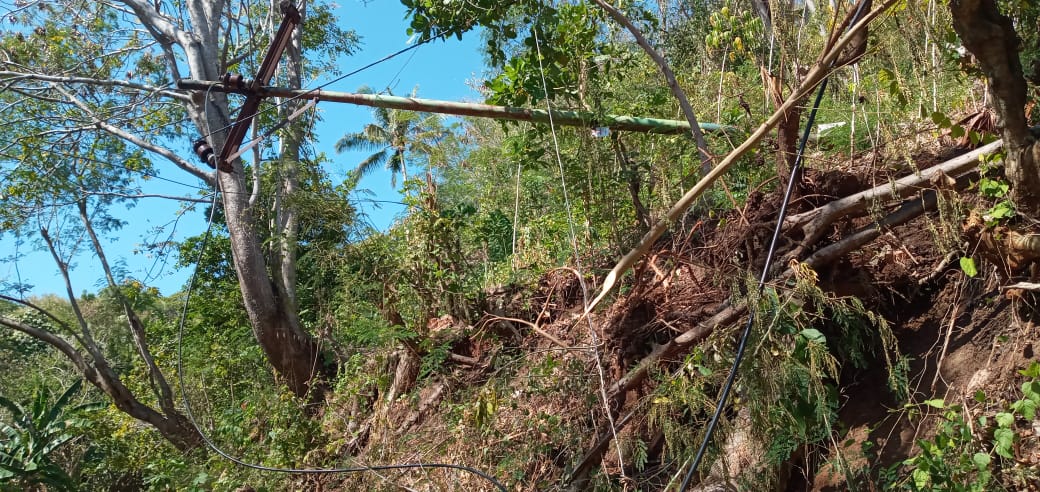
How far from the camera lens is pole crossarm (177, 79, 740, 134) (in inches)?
159

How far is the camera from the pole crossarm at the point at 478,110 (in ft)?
13.2

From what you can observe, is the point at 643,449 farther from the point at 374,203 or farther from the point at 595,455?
the point at 374,203

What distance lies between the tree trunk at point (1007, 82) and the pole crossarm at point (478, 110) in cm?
153

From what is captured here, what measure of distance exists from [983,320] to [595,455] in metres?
1.90

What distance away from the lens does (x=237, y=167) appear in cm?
635

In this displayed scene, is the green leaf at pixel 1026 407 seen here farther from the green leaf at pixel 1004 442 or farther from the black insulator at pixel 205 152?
the black insulator at pixel 205 152

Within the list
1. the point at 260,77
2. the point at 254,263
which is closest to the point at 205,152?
the point at 260,77

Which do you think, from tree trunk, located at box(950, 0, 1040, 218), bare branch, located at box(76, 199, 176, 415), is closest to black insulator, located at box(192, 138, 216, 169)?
bare branch, located at box(76, 199, 176, 415)

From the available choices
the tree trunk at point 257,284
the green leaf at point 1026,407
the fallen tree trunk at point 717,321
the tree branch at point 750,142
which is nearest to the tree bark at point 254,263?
the tree trunk at point 257,284

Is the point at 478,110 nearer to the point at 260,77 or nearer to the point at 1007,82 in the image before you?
the point at 260,77

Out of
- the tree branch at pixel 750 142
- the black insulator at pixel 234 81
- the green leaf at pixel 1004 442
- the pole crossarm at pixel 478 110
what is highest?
the black insulator at pixel 234 81

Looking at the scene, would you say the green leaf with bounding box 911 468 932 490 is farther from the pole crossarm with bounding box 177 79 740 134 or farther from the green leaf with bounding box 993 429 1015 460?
the pole crossarm with bounding box 177 79 740 134

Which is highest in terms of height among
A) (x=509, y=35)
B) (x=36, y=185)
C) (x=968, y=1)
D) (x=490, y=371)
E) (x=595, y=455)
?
(x=36, y=185)

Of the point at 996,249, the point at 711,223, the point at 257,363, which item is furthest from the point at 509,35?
the point at 257,363
